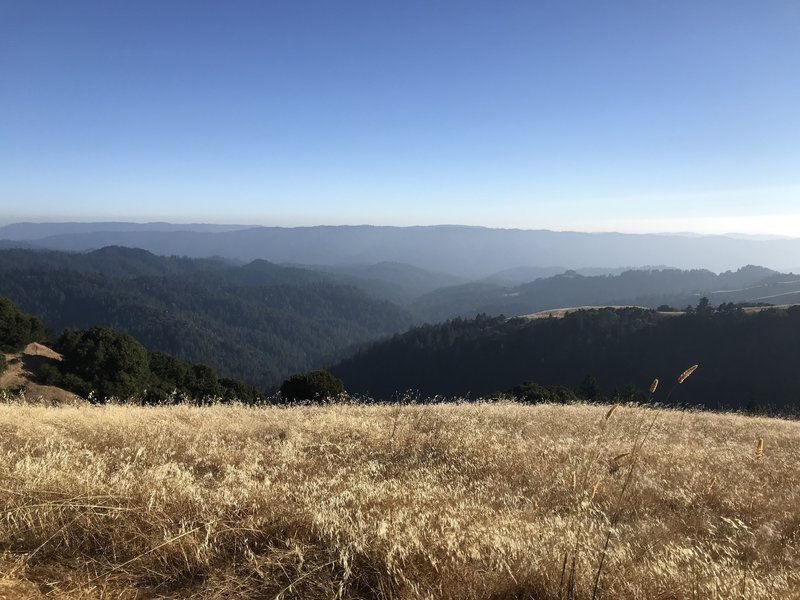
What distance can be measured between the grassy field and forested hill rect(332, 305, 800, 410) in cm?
6483

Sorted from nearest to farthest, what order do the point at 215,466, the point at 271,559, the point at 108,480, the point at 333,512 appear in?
the point at 271,559
the point at 333,512
the point at 108,480
the point at 215,466

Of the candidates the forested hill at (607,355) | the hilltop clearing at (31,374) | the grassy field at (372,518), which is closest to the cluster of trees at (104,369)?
the hilltop clearing at (31,374)

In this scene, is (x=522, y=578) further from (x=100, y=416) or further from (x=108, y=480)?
(x=100, y=416)

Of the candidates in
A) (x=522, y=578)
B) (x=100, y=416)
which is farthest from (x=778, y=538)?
(x=100, y=416)

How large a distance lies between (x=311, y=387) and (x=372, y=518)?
2202 centimetres

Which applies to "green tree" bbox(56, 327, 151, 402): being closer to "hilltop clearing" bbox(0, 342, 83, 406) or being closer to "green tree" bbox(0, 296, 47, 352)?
"hilltop clearing" bbox(0, 342, 83, 406)

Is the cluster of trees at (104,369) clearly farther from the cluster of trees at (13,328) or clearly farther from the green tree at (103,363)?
the cluster of trees at (13,328)

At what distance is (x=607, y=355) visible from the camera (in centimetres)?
9562

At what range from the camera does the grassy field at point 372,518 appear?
2.50 metres

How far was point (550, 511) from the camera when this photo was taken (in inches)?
156

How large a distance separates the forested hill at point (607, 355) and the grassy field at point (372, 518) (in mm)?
64829

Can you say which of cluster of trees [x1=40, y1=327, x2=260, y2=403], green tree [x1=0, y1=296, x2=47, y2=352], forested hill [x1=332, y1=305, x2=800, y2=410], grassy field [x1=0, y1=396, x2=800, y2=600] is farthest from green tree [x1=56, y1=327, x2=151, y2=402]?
forested hill [x1=332, y1=305, x2=800, y2=410]

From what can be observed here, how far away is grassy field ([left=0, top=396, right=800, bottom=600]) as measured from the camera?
98.6 inches

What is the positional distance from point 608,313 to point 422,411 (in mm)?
105867
